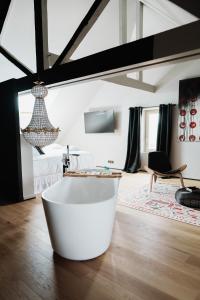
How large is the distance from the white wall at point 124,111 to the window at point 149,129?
29cm

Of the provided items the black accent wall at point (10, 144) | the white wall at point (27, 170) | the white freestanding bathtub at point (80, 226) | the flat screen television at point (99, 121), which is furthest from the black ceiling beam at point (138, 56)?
the flat screen television at point (99, 121)

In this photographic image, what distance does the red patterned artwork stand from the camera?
4742 mm

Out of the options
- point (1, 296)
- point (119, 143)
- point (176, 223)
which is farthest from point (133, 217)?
point (119, 143)

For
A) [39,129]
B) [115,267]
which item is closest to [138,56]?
[39,129]

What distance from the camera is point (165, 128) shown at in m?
5.25

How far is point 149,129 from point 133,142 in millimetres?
603

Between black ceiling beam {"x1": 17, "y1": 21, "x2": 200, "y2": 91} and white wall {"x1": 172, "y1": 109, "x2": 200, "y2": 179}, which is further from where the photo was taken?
white wall {"x1": 172, "y1": 109, "x2": 200, "y2": 179}

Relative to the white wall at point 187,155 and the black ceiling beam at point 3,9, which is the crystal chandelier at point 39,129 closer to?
the black ceiling beam at point 3,9

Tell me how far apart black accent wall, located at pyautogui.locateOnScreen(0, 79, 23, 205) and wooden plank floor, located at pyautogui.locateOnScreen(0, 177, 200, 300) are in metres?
0.92

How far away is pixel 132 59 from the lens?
2.13m

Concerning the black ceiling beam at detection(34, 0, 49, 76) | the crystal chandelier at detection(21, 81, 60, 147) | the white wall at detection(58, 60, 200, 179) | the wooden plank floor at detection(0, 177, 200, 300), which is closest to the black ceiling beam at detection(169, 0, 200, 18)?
the crystal chandelier at detection(21, 81, 60, 147)

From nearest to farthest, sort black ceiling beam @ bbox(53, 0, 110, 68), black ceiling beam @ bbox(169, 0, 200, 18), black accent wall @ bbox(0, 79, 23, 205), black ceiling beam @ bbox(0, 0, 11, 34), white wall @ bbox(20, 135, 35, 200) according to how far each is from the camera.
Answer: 1. black ceiling beam @ bbox(169, 0, 200, 18)
2. black ceiling beam @ bbox(53, 0, 110, 68)
3. black ceiling beam @ bbox(0, 0, 11, 34)
4. black accent wall @ bbox(0, 79, 23, 205)
5. white wall @ bbox(20, 135, 35, 200)

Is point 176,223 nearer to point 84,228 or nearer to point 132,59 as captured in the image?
point 84,228

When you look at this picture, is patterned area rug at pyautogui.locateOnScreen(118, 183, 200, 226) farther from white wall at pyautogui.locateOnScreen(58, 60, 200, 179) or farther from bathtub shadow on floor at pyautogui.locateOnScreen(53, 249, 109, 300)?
bathtub shadow on floor at pyautogui.locateOnScreen(53, 249, 109, 300)
